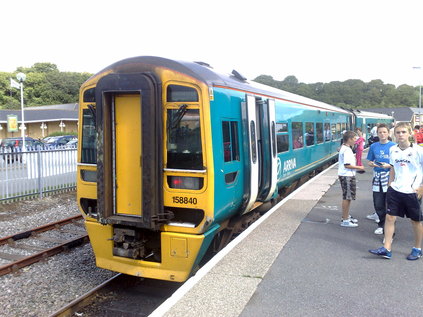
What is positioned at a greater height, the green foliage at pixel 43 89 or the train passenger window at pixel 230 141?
the green foliage at pixel 43 89

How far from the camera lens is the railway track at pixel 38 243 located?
249 inches

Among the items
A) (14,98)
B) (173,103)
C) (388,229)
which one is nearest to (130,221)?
(173,103)

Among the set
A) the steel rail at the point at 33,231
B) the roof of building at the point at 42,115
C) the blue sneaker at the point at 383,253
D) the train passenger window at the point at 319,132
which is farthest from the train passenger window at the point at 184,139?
the roof of building at the point at 42,115

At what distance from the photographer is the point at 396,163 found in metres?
4.88

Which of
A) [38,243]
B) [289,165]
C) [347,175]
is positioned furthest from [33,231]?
[347,175]

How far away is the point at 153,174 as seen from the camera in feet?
15.1

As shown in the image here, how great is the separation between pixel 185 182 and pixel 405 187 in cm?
268

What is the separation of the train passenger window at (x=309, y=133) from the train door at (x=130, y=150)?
708 centimetres

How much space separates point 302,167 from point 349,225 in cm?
400

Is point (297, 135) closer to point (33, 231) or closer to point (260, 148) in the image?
point (260, 148)

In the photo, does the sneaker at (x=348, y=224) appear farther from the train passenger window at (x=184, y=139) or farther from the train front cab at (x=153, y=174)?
the train passenger window at (x=184, y=139)

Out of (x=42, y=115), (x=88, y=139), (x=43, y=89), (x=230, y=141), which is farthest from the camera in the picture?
(x=43, y=89)

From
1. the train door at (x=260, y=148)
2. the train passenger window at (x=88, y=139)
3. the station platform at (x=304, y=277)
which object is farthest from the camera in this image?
the train door at (x=260, y=148)

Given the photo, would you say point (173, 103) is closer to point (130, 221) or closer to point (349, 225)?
point (130, 221)
